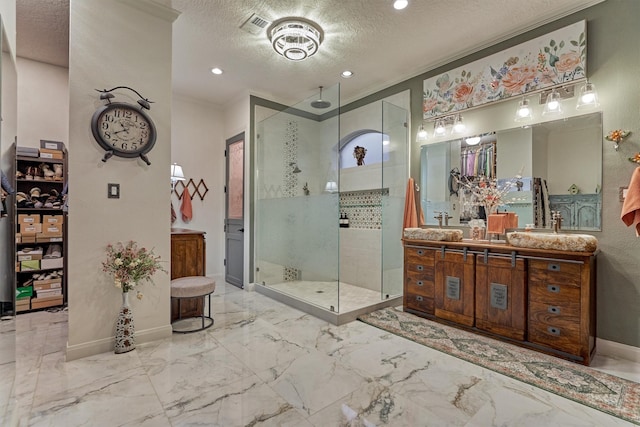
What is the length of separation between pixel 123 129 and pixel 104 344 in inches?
68.6

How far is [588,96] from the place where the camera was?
254 centimetres

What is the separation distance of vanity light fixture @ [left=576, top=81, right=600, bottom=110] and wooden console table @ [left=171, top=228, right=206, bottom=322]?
3.73 meters

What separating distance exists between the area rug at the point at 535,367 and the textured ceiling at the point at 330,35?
9.58 feet

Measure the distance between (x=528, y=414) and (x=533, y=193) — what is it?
76.7 inches

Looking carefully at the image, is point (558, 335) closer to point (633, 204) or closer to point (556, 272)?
point (556, 272)

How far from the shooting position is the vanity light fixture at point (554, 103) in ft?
8.87

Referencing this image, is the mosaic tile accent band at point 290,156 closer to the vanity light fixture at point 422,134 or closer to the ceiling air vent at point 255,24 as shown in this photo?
the ceiling air vent at point 255,24

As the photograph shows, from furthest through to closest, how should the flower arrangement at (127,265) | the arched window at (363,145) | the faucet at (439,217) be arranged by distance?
the arched window at (363,145) < the faucet at (439,217) < the flower arrangement at (127,265)

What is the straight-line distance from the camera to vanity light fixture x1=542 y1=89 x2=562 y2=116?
271 cm

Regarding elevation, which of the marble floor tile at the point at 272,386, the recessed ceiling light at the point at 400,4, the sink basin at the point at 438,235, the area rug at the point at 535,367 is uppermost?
the recessed ceiling light at the point at 400,4

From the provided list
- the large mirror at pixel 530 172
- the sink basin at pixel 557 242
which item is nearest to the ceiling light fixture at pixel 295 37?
the large mirror at pixel 530 172

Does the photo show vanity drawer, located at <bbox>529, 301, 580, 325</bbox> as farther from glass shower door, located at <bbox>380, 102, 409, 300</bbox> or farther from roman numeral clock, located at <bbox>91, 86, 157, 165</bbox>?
roman numeral clock, located at <bbox>91, 86, 157, 165</bbox>

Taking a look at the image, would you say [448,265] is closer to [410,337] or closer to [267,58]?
[410,337]

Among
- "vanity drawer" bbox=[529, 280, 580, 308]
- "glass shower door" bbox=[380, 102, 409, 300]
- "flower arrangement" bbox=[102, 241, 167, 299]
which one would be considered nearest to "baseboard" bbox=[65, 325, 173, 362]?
"flower arrangement" bbox=[102, 241, 167, 299]
